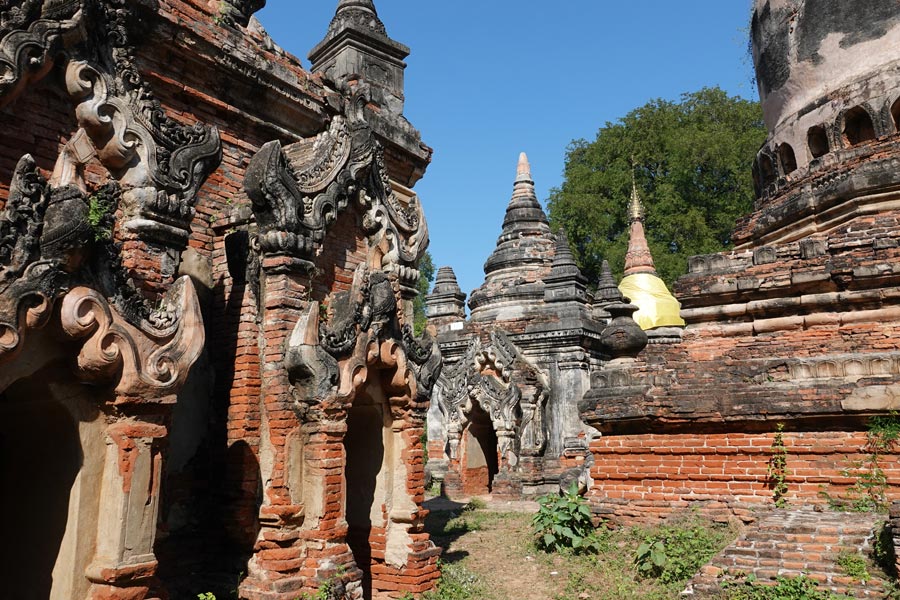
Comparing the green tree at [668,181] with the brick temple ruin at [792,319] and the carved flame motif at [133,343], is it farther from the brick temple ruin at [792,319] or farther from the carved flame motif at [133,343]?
the carved flame motif at [133,343]

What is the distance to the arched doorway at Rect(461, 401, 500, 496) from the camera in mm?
19734

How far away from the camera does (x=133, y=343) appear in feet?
16.2

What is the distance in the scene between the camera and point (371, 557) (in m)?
8.45

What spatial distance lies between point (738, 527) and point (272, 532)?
16.1 feet

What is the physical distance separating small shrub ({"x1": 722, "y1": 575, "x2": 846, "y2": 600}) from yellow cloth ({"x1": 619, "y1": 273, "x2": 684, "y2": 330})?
17.7 meters

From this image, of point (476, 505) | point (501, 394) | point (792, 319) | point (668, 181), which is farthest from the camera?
point (668, 181)

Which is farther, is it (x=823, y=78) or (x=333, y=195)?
(x=823, y=78)

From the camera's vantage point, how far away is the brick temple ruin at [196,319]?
4836 millimetres

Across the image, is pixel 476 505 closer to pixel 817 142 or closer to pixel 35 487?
pixel 817 142

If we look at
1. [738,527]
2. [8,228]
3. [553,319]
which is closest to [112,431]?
[8,228]

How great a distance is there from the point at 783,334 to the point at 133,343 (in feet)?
28.9

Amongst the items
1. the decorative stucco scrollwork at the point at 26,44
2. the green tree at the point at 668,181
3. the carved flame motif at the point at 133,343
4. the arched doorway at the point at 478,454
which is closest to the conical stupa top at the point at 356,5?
the decorative stucco scrollwork at the point at 26,44

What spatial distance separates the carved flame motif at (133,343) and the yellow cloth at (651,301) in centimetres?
1989

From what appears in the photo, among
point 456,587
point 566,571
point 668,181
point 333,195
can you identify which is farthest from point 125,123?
point 668,181
